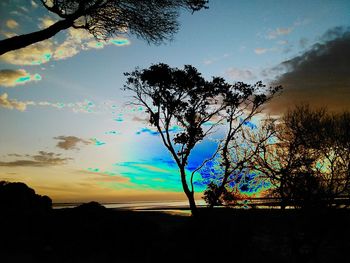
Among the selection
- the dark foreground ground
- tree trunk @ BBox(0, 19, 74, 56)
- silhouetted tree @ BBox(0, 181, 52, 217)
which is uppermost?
tree trunk @ BBox(0, 19, 74, 56)

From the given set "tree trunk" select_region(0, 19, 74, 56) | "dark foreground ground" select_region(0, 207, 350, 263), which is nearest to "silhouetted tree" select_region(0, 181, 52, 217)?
"dark foreground ground" select_region(0, 207, 350, 263)

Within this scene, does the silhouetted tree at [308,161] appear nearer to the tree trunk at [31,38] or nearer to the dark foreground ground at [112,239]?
the dark foreground ground at [112,239]

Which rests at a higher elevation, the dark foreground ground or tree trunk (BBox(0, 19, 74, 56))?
tree trunk (BBox(0, 19, 74, 56))

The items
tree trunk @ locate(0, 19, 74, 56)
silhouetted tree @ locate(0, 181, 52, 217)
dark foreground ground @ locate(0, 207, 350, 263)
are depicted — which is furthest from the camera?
silhouetted tree @ locate(0, 181, 52, 217)

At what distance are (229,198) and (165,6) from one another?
1557cm

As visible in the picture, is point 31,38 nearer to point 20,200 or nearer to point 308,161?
point 20,200

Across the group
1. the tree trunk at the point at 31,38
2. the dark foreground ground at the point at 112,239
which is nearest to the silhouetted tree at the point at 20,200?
the dark foreground ground at the point at 112,239

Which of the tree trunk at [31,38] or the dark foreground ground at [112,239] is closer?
the tree trunk at [31,38]

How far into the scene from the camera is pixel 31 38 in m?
10.7

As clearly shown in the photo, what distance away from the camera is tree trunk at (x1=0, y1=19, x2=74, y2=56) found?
10297mm

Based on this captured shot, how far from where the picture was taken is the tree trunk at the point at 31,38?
10.3 m

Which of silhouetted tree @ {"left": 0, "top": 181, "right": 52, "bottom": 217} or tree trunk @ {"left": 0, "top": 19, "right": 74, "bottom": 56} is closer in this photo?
tree trunk @ {"left": 0, "top": 19, "right": 74, "bottom": 56}

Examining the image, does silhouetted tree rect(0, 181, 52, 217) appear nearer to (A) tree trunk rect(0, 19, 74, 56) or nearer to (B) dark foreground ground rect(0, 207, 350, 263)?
(B) dark foreground ground rect(0, 207, 350, 263)

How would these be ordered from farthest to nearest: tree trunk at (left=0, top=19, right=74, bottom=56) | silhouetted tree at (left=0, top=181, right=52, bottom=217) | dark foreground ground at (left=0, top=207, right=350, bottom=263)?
1. silhouetted tree at (left=0, top=181, right=52, bottom=217)
2. dark foreground ground at (left=0, top=207, right=350, bottom=263)
3. tree trunk at (left=0, top=19, right=74, bottom=56)
